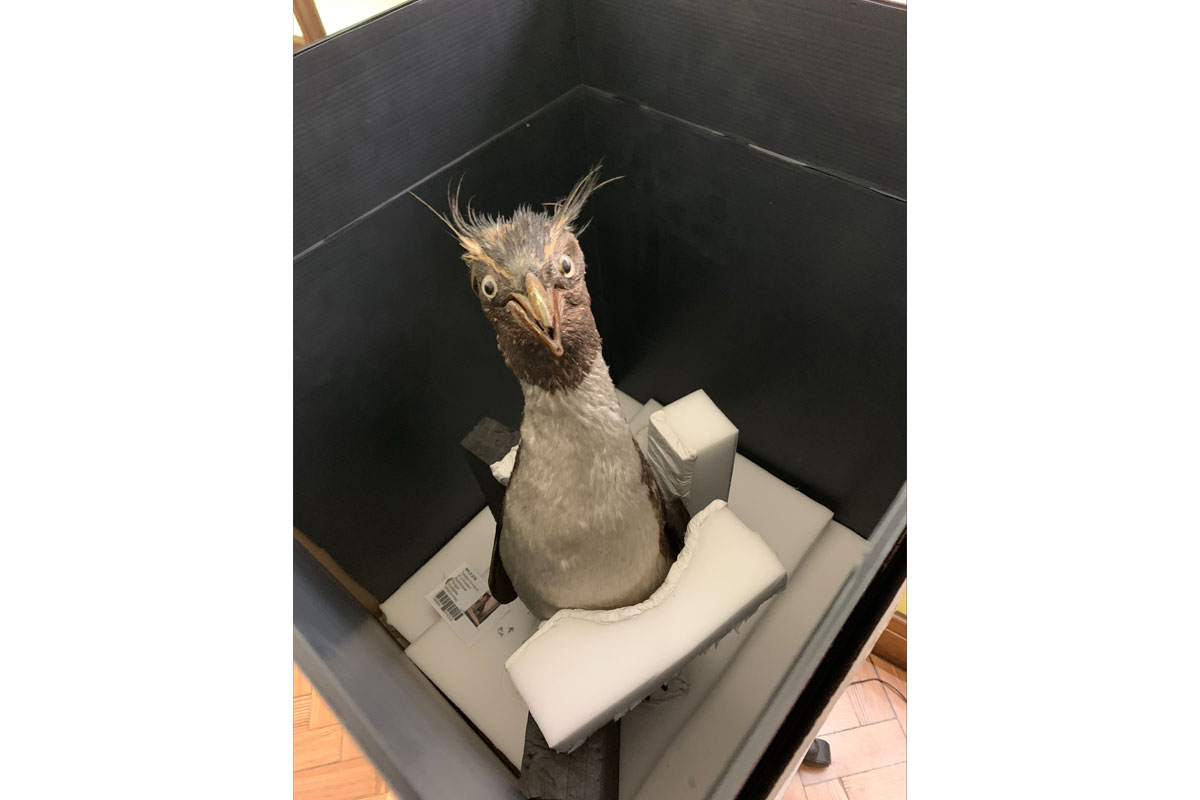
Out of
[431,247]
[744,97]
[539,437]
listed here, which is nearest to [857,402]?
[744,97]

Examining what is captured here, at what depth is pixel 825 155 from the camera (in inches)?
31.6

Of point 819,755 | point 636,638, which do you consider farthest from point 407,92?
point 819,755

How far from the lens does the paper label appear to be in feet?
3.52

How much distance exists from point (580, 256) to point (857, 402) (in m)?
0.60

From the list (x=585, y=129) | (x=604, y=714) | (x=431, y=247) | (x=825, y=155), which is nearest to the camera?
(x=604, y=714)

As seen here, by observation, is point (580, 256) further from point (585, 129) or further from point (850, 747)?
point (850, 747)

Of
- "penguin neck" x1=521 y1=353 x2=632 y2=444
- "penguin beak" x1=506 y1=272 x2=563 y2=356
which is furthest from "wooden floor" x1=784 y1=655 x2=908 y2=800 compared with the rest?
"penguin beak" x1=506 y1=272 x2=563 y2=356

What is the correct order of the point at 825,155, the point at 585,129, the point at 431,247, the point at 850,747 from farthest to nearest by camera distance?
the point at 850,747
the point at 585,129
the point at 431,247
the point at 825,155

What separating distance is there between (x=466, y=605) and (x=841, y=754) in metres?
0.78

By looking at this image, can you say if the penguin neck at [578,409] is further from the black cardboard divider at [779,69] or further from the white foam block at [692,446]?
the black cardboard divider at [779,69]

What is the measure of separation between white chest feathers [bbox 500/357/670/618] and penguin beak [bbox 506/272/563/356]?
74mm

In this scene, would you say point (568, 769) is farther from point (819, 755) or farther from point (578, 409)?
point (819, 755)

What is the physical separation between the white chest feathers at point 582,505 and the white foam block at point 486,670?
0.32m

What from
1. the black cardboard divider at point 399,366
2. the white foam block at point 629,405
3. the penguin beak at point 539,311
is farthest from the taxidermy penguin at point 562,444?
the white foam block at point 629,405
